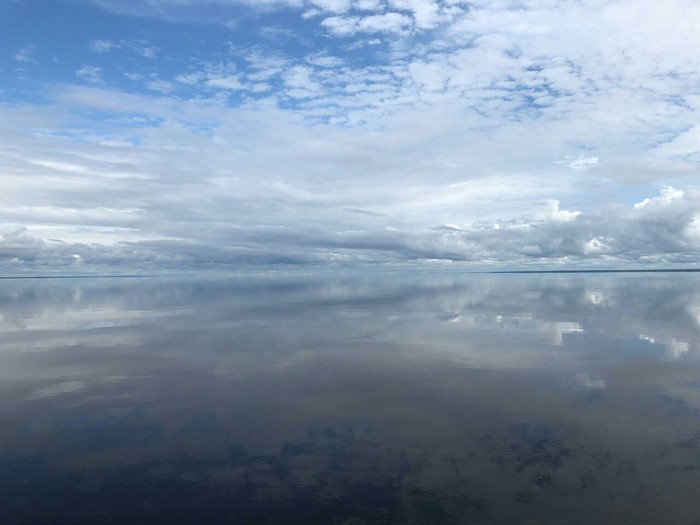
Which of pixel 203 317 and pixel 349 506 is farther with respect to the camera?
pixel 203 317

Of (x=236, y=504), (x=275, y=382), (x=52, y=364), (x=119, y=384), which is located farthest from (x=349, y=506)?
(x=52, y=364)

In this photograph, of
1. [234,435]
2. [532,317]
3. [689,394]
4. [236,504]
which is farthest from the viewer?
[532,317]

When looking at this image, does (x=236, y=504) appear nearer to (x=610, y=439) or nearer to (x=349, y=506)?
(x=349, y=506)

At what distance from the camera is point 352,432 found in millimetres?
18828

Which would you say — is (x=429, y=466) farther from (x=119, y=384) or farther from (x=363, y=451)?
(x=119, y=384)

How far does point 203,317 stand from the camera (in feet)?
200

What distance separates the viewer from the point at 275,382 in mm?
26562

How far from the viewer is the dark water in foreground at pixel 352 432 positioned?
43.9 ft

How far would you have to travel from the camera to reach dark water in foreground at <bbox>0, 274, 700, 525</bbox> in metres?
13.4

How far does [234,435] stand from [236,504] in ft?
17.3

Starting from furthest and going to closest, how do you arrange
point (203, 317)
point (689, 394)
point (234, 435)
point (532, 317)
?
point (203, 317) → point (532, 317) → point (689, 394) → point (234, 435)

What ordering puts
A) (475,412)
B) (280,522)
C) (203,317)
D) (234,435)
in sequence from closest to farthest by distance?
(280,522), (234,435), (475,412), (203,317)

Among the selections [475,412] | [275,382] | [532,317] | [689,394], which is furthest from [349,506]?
[532,317]

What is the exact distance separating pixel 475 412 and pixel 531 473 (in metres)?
5.82
